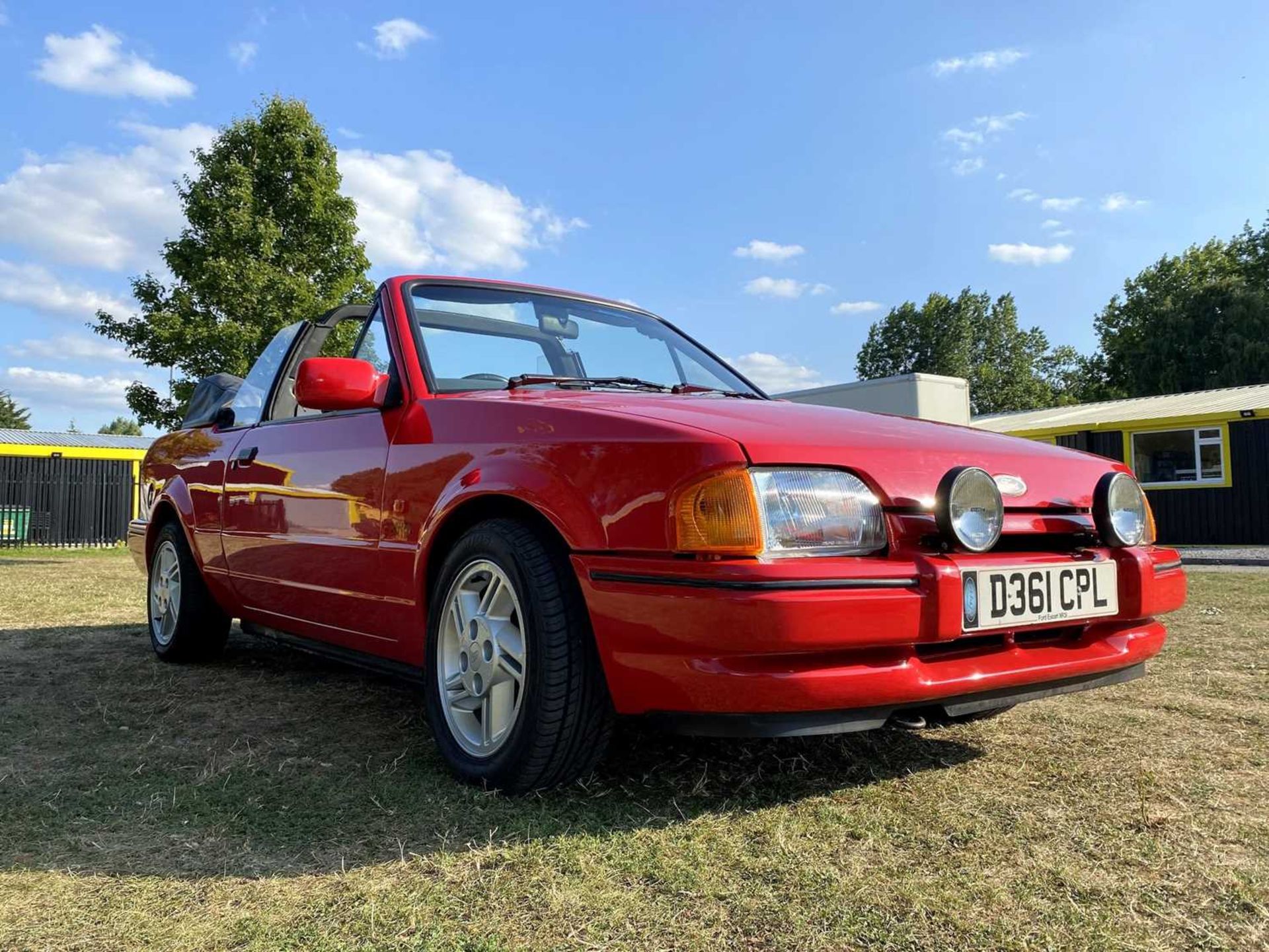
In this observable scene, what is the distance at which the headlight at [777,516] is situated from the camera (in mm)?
1975

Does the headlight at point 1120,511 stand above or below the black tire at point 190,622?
above

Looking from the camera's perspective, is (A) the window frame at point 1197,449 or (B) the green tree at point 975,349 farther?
(B) the green tree at point 975,349

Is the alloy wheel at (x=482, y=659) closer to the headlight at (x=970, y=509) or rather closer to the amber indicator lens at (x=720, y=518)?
the amber indicator lens at (x=720, y=518)

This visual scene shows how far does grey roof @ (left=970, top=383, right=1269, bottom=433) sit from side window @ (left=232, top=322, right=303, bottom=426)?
1519 cm

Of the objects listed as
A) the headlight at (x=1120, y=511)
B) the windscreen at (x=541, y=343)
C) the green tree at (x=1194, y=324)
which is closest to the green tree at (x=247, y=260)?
the windscreen at (x=541, y=343)

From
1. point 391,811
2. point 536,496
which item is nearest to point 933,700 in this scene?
Answer: point 536,496

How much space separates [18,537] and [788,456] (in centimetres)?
2005

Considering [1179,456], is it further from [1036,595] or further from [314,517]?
[314,517]

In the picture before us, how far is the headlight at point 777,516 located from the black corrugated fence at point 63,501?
1954 centimetres

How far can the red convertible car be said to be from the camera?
1.98 meters

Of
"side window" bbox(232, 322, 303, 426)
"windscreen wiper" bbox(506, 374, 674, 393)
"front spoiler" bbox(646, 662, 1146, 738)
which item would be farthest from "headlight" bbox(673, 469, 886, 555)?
"side window" bbox(232, 322, 303, 426)

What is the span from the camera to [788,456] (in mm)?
2045

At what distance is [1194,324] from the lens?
1496 inches

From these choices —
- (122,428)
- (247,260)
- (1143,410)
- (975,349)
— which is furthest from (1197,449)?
(122,428)
